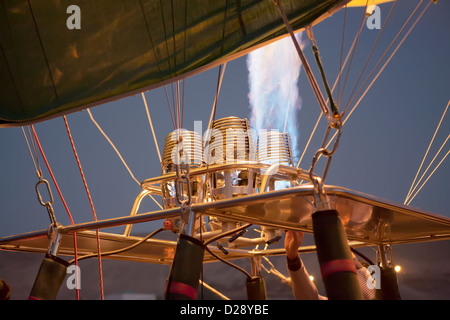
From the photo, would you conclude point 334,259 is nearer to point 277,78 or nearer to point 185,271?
point 185,271

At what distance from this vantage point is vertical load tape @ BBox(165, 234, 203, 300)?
3.06 ft

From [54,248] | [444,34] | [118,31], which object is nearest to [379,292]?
[54,248]

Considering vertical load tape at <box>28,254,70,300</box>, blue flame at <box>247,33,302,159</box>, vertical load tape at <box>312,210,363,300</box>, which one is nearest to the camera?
vertical load tape at <box>312,210,363,300</box>

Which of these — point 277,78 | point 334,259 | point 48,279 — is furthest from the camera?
point 277,78

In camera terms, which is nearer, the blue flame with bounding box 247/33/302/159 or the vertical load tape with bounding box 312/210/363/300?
the vertical load tape with bounding box 312/210/363/300

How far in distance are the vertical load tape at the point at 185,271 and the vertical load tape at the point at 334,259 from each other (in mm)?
248

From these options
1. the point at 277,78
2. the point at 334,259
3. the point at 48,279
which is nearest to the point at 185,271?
the point at 334,259

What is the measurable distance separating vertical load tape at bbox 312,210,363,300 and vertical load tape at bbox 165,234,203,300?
25cm

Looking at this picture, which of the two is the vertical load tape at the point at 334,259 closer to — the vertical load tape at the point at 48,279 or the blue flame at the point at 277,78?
the vertical load tape at the point at 48,279

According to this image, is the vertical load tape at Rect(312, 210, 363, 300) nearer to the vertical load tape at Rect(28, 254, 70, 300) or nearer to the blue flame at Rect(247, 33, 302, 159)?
the vertical load tape at Rect(28, 254, 70, 300)

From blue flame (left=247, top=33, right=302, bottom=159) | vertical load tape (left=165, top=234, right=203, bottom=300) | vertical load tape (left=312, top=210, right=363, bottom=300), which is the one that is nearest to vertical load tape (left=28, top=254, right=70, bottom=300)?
vertical load tape (left=165, top=234, right=203, bottom=300)

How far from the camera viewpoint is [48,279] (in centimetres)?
118

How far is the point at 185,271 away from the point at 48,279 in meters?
0.42

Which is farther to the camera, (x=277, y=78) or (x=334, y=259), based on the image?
(x=277, y=78)
